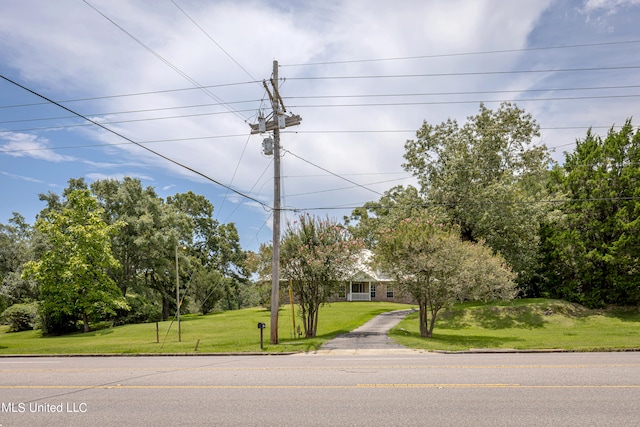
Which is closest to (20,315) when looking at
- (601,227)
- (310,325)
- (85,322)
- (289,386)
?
Answer: (85,322)

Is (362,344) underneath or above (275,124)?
underneath

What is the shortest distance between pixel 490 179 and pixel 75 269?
36.7 metres

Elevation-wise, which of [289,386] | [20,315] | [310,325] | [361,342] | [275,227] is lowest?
[20,315]

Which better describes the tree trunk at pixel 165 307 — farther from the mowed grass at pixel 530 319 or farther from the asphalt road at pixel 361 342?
the asphalt road at pixel 361 342

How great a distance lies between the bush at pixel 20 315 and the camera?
41.0 meters

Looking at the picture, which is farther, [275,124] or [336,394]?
[275,124]

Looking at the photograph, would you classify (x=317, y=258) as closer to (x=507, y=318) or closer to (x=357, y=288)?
(x=507, y=318)

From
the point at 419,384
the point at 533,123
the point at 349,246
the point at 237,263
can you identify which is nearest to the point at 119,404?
the point at 419,384

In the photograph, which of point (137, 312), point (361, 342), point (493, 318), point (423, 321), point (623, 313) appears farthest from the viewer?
point (137, 312)

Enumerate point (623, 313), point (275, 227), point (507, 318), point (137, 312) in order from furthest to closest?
point (137, 312) → point (623, 313) → point (507, 318) → point (275, 227)

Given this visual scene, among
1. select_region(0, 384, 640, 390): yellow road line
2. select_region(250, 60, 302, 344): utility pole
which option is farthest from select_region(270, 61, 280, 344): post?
select_region(0, 384, 640, 390): yellow road line

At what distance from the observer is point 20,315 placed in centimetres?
4116

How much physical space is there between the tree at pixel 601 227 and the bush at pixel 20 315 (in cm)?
4676

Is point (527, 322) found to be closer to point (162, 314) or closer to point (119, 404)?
point (119, 404)
